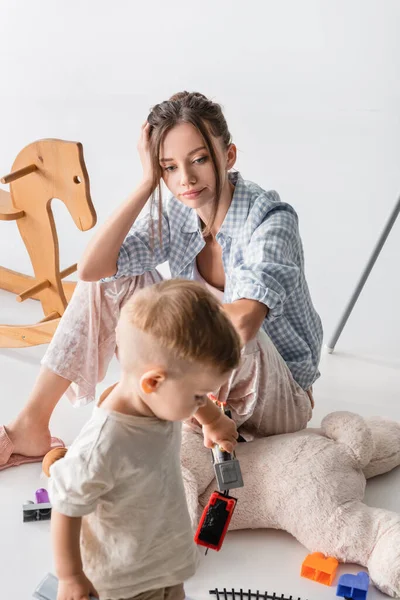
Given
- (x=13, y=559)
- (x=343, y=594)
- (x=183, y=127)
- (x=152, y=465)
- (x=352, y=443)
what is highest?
(x=183, y=127)

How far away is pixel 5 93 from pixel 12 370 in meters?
1.86

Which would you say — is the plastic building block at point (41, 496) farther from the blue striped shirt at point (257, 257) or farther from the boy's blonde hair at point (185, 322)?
the boy's blonde hair at point (185, 322)

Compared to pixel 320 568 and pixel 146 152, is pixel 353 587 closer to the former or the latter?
pixel 320 568

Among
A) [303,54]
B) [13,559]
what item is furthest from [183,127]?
[303,54]

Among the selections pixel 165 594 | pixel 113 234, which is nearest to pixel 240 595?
pixel 165 594

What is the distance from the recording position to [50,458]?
5.92ft

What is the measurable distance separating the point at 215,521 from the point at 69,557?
0.43m

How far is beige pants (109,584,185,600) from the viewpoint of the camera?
1.30 meters

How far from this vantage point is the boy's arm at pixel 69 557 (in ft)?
3.88

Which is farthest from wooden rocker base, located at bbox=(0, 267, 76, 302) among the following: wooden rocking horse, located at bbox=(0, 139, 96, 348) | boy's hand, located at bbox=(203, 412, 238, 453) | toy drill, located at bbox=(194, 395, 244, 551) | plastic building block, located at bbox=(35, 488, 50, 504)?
boy's hand, located at bbox=(203, 412, 238, 453)

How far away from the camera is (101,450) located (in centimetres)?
118

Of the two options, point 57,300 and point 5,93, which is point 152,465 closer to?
point 57,300

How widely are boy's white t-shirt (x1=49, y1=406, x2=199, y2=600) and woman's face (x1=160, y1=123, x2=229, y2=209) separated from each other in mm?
564

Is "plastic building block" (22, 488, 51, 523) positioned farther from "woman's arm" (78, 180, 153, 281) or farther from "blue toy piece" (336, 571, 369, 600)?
"blue toy piece" (336, 571, 369, 600)
